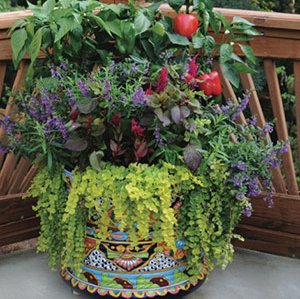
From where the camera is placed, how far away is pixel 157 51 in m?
2.54

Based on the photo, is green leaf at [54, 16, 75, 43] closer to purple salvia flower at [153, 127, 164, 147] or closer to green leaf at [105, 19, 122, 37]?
green leaf at [105, 19, 122, 37]

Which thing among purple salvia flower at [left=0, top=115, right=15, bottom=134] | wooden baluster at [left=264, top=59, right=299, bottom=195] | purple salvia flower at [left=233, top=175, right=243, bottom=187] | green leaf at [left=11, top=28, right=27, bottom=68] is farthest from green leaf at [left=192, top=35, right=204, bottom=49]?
purple salvia flower at [left=0, top=115, right=15, bottom=134]

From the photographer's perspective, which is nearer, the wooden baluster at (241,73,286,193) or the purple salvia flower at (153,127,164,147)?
the purple salvia flower at (153,127,164,147)

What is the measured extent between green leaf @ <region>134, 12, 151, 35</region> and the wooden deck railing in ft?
1.47

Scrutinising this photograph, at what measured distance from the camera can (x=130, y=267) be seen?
2393mm

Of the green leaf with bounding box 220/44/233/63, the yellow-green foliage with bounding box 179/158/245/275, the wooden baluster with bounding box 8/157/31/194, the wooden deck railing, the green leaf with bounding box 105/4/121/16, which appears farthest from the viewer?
the wooden baluster with bounding box 8/157/31/194

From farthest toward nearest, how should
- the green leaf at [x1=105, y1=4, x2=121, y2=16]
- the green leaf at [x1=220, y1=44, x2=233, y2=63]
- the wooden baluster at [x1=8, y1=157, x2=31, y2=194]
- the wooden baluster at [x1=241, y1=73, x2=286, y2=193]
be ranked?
the wooden baluster at [x1=8, y1=157, x2=31, y2=194]
the wooden baluster at [x1=241, y1=73, x2=286, y2=193]
the green leaf at [x1=220, y1=44, x2=233, y2=63]
the green leaf at [x1=105, y1=4, x2=121, y2=16]

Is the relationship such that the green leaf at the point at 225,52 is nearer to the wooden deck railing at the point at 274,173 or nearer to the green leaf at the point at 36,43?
the wooden deck railing at the point at 274,173

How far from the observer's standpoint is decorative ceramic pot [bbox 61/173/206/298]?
7.80ft

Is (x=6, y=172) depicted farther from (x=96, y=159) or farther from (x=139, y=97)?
(x=139, y=97)

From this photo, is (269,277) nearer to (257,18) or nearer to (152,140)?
(152,140)

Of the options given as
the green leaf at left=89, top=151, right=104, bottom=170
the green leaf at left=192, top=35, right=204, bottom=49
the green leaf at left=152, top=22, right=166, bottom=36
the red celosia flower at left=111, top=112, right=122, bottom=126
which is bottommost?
the green leaf at left=89, top=151, right=104, bottom=170

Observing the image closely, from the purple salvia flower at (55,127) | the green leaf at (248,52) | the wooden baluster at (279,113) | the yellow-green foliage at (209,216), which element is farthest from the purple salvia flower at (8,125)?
the wooden baluster at (279,113)

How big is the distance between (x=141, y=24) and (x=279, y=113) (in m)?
0.83
